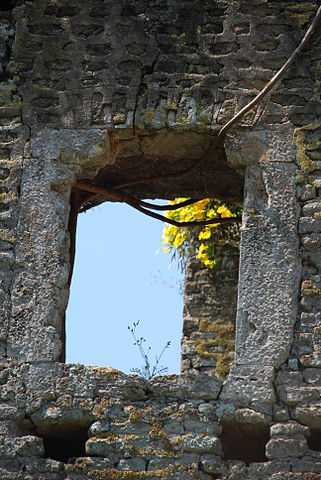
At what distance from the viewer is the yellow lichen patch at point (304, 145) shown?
10.8 meters

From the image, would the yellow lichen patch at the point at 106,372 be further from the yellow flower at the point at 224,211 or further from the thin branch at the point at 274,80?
the yellow flower at the point at 224,211

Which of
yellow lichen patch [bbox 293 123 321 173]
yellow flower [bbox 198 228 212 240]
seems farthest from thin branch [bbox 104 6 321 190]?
yellow flower [bbox 198 228 212 240]

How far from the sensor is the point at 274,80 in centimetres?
1087

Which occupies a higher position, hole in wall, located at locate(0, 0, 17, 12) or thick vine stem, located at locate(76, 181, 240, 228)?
hole in wall, located at locate(0, 0, 17, 12)

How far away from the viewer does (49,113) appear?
11.0 m

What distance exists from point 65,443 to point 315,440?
1.26 meters

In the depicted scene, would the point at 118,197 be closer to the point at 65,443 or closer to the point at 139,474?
the point at 65,443

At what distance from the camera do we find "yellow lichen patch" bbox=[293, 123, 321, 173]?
10.8 m

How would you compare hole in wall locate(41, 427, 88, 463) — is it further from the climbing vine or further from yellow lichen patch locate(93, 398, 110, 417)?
the climbing vine

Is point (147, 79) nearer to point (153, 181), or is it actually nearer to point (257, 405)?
point (153, 181)

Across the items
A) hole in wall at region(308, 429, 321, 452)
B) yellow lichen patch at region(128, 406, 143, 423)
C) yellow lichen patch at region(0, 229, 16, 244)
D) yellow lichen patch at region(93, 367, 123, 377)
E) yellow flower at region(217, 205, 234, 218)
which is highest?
yellow flower at region(217, 205, 234, 218)

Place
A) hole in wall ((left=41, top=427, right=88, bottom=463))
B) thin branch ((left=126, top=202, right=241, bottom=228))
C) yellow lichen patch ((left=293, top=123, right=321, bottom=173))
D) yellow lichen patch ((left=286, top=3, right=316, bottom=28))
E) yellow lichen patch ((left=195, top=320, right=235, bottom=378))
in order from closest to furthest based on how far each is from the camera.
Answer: hole in wall ((left=41, top=427, right=88, bottom=463))
yellow lichen patch ((left=293, top=123, right=321, bottom=173))
yellow lichen patch ((left=286, top=3, right=316, bottom=28))
thin branch ((left=126, top=202, right=241, bottom=228))
yellow lichen patch ((left=195, top=320, right=235, bottom=378))

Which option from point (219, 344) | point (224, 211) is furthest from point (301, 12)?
point (219, 344)

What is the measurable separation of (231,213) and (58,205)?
5.69 ft
